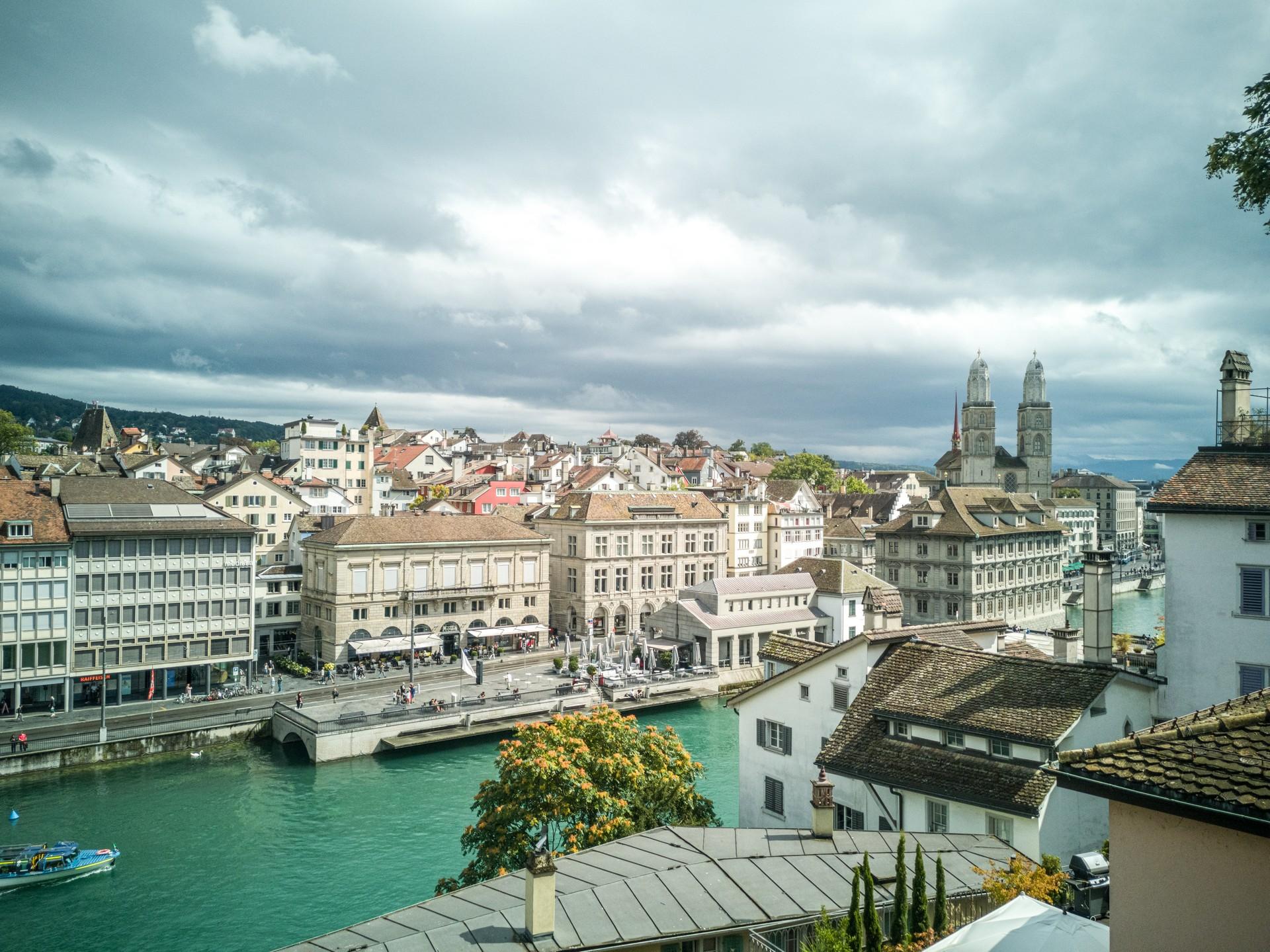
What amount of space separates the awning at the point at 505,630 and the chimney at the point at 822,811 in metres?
46.9

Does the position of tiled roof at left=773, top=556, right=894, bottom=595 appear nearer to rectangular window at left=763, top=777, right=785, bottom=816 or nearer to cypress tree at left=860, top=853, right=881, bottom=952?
rectangular window at left=763, top=777, right=785, bottom=816

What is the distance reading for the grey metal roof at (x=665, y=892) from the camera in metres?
12.6

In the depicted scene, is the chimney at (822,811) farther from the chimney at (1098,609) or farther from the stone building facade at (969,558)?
the stone building facade at (969,558)

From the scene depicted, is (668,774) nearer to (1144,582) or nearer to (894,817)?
(894,817)

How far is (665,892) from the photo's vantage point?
13938 millimetres

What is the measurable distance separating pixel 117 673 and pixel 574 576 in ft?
110

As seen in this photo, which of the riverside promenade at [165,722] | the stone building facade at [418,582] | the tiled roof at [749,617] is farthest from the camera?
the tiled roof at [749,617]

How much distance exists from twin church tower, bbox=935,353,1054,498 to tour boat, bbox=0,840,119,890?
120 m

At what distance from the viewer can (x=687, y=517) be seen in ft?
251

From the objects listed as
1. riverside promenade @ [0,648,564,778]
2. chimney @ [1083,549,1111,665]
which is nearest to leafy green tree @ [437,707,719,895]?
chimney @ [1083,549,1111,665]

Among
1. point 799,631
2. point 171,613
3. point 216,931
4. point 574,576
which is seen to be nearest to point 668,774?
point 216,931

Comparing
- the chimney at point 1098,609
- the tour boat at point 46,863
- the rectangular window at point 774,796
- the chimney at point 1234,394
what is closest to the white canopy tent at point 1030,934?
the chimney at point 1098,609

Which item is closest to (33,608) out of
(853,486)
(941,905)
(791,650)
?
(791,650)

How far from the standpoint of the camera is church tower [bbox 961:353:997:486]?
127188 millimetres
